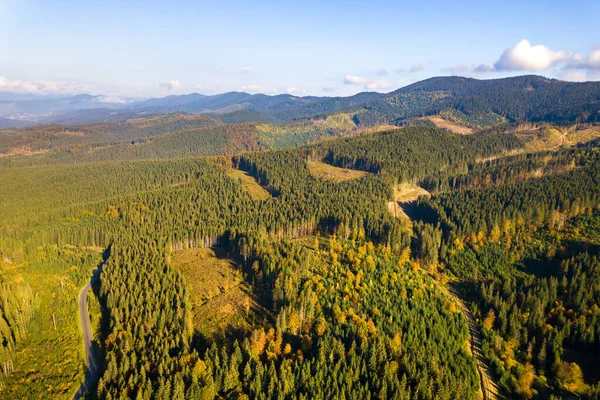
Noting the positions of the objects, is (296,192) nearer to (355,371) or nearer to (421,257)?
(421,257)

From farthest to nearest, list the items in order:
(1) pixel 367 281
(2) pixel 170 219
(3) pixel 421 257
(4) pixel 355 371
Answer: (2) pixel 170 219
(3) pixel 421 257
(1) pixel 367 281
(4) pixel 355 371

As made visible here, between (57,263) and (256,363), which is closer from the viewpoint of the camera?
(256,363)

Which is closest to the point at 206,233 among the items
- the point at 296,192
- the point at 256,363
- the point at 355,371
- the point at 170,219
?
the point at 170,219

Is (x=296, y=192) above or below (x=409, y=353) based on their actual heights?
above

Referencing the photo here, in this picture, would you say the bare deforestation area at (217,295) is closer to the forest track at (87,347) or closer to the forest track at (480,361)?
the forest track at (87,347)

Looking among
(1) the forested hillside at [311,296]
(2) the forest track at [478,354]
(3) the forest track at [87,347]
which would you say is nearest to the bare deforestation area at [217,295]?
(1) the forested hillside at [311,296]

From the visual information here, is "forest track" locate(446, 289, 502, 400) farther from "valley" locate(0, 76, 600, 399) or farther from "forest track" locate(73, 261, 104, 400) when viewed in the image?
"forest track" locate(73, 261, 104, 400)

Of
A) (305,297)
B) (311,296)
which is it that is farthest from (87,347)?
(311,296)
